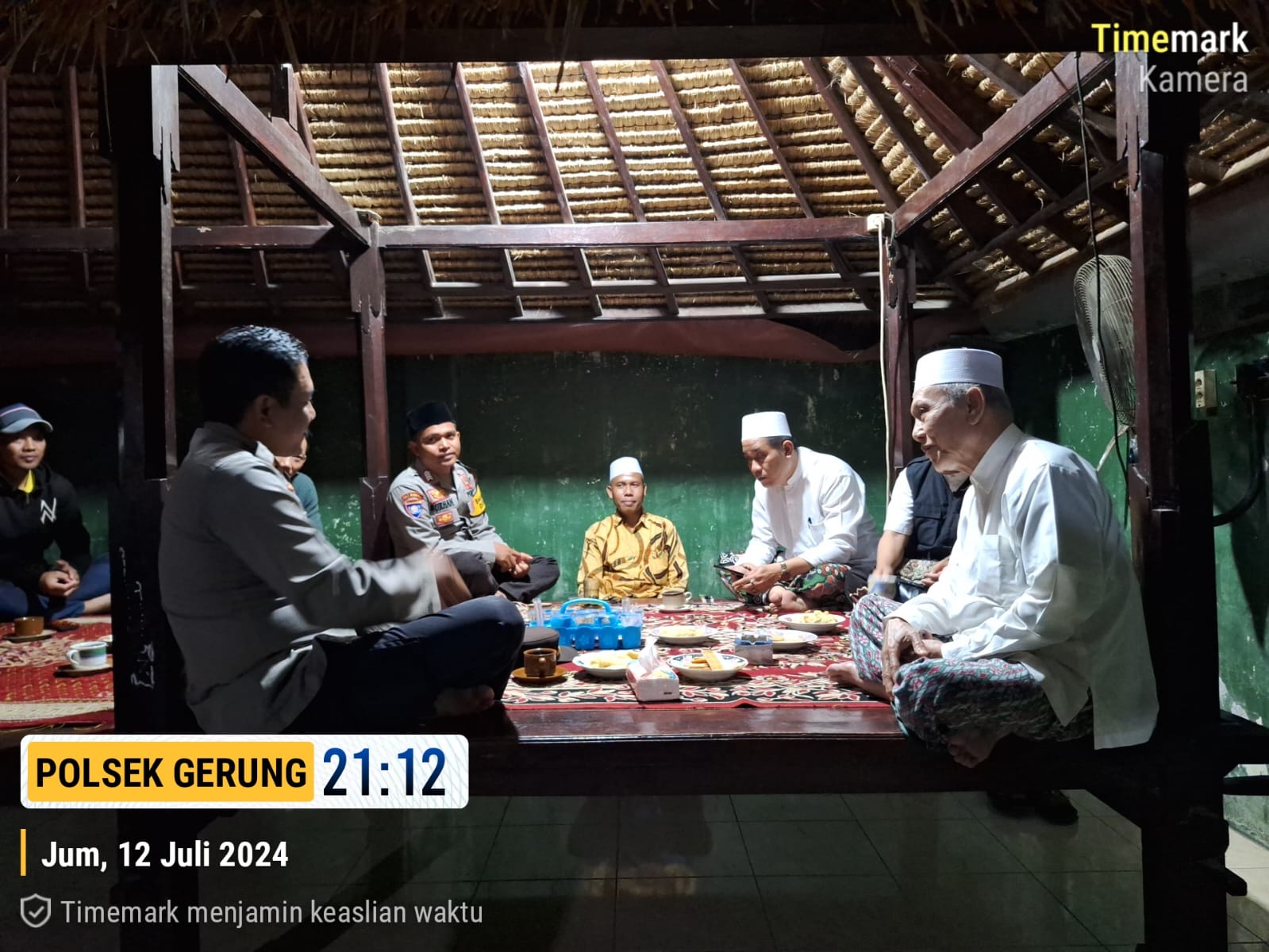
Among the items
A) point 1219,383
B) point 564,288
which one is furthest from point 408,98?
point 1219,383

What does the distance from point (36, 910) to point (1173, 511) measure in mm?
3602

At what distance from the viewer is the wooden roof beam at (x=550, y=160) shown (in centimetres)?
459

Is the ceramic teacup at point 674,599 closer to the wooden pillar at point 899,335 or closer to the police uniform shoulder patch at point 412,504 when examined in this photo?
the wooden pillar at point 899,335

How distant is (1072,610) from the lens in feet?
6.46

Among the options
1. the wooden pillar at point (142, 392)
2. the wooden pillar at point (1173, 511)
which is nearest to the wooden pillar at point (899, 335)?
the wooden pillar at point (1173, 511)

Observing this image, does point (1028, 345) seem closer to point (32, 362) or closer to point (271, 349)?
point (271, 349)

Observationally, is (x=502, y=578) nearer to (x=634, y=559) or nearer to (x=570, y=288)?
(x=634, y=559)

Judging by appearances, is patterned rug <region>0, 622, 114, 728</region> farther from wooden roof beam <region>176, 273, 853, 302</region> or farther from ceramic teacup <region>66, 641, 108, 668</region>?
wooden roof beam <region>176, 273, 853, 302</region>

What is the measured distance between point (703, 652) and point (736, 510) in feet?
11.9

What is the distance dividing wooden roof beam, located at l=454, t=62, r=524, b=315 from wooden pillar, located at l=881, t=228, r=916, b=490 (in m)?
2.18

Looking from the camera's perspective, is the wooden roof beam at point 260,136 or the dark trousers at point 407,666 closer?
the dark trousers at point 407,666

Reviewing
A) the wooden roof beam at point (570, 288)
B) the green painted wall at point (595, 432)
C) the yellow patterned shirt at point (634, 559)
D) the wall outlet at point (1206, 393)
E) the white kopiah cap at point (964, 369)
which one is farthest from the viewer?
the green painted wall at point (595, 432)

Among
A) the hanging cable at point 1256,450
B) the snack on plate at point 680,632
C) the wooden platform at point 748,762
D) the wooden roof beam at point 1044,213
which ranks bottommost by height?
the wooden platform at point 748,762

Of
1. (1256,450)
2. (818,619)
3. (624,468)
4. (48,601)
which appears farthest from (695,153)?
(48,601)
